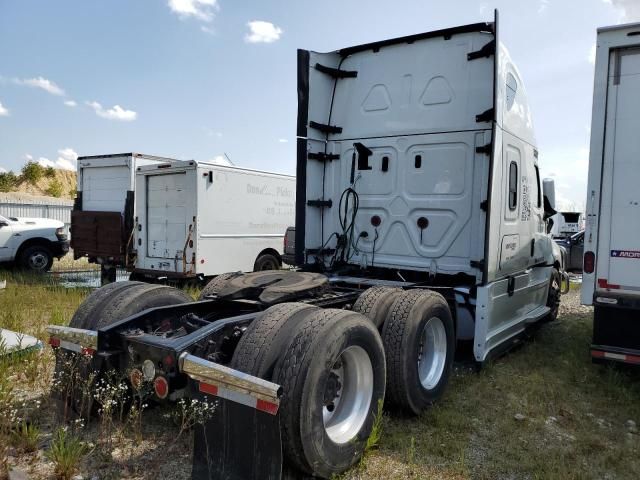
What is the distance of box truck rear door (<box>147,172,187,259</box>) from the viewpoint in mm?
9945

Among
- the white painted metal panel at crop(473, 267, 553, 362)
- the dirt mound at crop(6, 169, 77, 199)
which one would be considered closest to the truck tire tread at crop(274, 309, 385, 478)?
the white painted metal panel at crop(473, 267, 553, 362)

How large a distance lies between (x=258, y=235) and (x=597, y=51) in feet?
25.1

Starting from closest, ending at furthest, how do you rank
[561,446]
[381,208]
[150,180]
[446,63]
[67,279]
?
1. [561,446]
2. [446,63]
3. [381,208]
4. [150,180]
5. [67,279]

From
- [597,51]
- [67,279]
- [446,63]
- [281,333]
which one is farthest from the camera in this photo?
[67,279]

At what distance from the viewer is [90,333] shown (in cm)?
338

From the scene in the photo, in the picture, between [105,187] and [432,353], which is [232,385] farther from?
[105,187]

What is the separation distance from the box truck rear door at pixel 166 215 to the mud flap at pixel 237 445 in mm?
7439

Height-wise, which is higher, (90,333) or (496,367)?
(90,333)

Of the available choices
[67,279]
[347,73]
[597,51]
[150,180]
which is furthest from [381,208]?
[67,279]

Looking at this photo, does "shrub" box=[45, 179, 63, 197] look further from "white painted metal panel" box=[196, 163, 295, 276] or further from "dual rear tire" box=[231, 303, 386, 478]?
"dual rear tire" box=[231, 303, 386, 478]

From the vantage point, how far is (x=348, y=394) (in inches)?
135

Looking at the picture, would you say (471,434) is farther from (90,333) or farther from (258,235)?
(258,235)

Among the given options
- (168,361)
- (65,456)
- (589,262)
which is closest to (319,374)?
(168,361)

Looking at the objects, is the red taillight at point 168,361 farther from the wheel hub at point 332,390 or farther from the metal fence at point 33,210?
the metal fence at point 33,210
